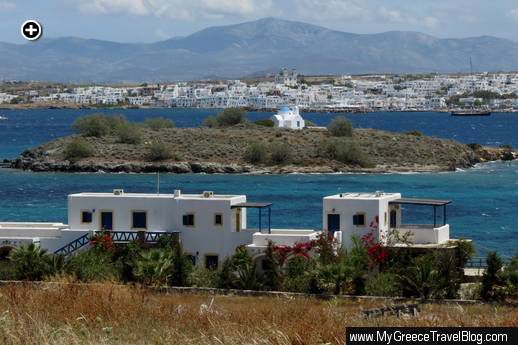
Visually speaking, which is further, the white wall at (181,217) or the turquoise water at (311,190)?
the turquoise water at (311,190)

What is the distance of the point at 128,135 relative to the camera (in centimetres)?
8131

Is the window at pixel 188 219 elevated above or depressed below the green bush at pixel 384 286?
above

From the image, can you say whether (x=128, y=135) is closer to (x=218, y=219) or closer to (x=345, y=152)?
(x=345, y=152)

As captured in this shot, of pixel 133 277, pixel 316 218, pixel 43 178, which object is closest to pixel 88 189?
pixel 43 178

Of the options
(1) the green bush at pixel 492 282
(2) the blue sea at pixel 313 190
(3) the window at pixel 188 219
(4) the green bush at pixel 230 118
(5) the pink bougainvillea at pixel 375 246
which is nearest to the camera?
(1) the green bush at pixel 492 282

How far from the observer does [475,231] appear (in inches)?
1671

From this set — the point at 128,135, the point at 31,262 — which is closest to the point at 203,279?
the point at 31,262

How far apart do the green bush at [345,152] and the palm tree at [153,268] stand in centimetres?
5049

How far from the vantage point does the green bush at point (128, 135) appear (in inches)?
3209

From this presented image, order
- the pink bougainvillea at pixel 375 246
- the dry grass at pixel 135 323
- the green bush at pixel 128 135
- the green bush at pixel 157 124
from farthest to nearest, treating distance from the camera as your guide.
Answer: the green bush at pixel 157 124, the green bush at pixel 128 135, the pink bougainvillea at pixel 375 246, the dry grass at pixel 135 323

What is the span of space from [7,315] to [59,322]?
1.73ft

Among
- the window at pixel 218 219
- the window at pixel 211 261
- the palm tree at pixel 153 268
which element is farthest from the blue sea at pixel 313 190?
the palm tree at pixel 153 268

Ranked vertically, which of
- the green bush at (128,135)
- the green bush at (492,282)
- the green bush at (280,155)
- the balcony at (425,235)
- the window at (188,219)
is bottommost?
the green bush at (280,155)

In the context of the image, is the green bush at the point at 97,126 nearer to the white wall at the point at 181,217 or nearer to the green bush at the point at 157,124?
the green bush at the point at 157,124
